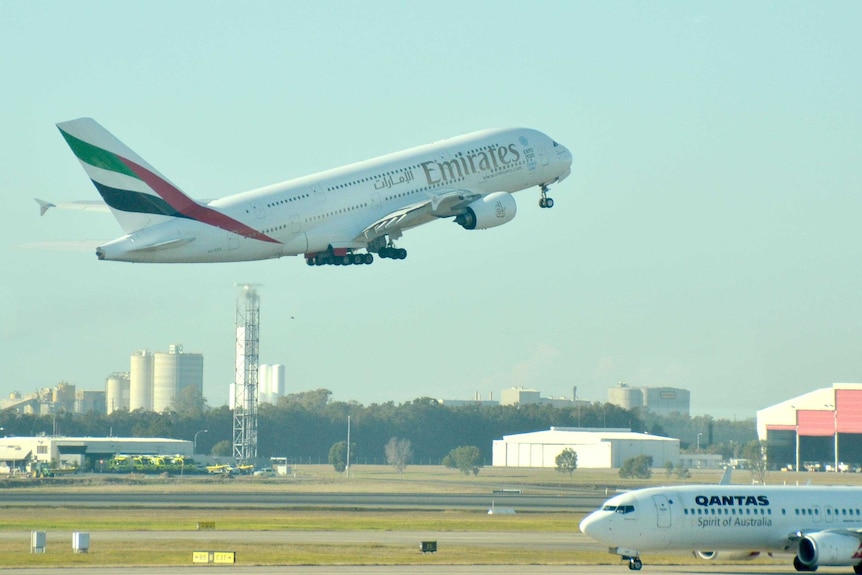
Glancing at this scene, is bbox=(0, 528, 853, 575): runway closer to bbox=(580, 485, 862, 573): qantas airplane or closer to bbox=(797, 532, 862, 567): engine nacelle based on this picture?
bbox=(580, 485, 862, 573): qantas airplane

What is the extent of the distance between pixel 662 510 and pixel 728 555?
238 inches

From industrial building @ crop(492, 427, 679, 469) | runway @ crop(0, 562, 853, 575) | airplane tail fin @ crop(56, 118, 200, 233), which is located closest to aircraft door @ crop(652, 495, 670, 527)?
runway @ crop(0, 562, 853, 575)

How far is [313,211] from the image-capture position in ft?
257

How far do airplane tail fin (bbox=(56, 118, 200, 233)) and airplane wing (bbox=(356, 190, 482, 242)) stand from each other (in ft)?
36.4

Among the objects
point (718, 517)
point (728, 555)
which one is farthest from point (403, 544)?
point (718, 517)

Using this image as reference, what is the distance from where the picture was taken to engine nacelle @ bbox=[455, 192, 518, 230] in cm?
8438

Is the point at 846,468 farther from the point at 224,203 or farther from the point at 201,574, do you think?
the point at 201,574

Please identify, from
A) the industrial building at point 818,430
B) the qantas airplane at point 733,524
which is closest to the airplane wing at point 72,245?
the qantas airplane at point 733,524

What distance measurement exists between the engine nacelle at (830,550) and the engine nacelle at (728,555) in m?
2.41

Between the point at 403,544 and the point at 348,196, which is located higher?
the point at 348,196

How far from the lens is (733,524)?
6362cm

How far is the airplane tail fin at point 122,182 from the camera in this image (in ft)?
243

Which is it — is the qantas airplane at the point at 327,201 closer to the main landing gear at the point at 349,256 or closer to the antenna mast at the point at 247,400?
the main landing gear at the point at 349,256

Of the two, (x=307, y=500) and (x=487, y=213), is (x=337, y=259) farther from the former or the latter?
(x=307, y=500)
